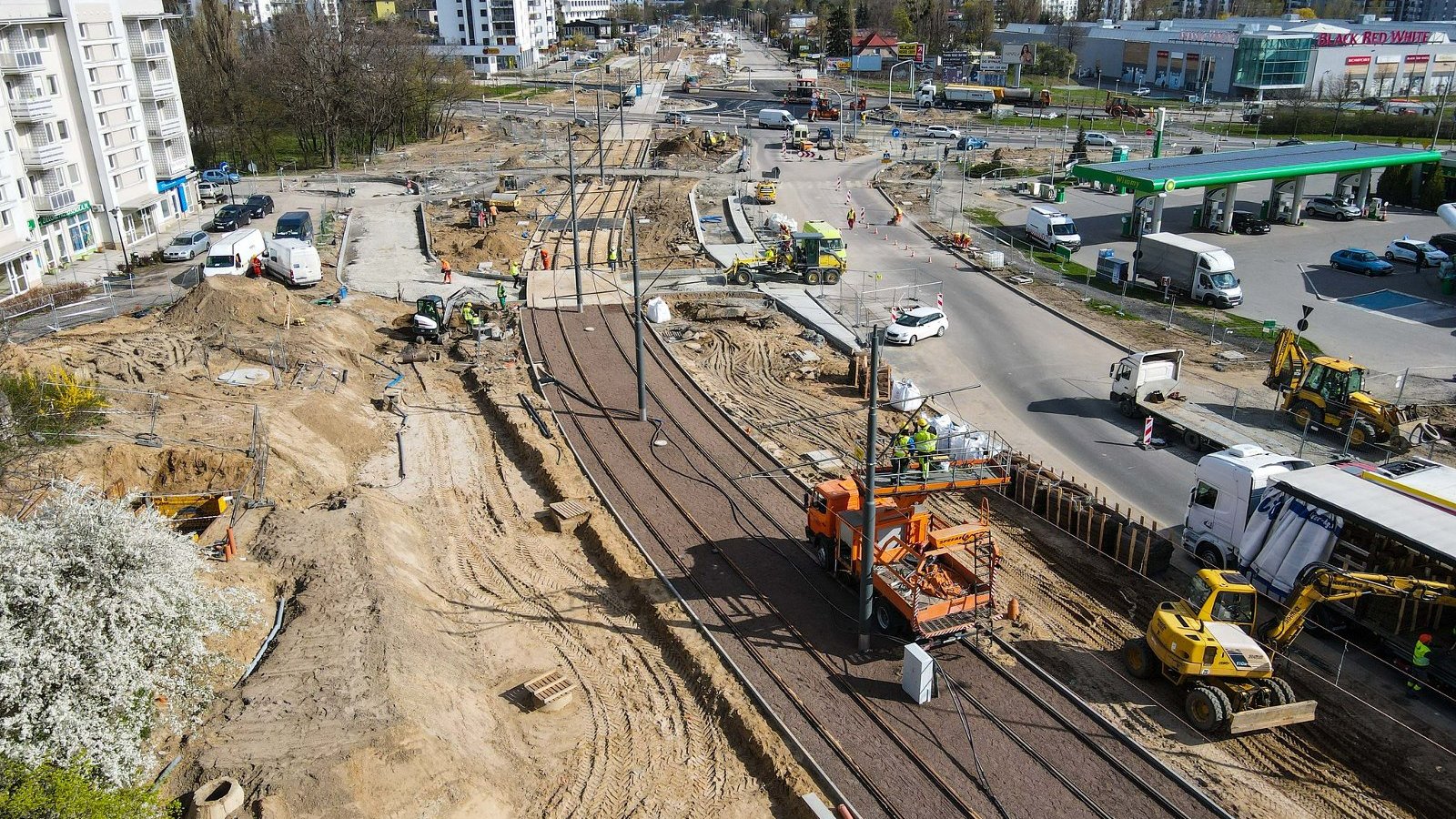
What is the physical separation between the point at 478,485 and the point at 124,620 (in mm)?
11503

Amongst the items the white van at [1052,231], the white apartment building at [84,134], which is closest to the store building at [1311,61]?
the white van at [1052,231]

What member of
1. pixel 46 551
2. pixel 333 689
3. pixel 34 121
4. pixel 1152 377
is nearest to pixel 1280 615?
pixel 1152 377

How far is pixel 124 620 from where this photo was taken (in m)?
13.8

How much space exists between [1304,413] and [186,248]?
4505 cm

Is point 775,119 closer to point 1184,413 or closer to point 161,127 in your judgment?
point 161,127

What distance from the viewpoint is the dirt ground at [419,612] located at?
1416 cm

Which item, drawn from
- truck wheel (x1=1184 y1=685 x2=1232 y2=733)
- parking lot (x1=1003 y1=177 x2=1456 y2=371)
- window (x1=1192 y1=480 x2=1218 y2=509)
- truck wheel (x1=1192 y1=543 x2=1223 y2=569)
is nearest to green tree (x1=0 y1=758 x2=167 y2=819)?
truck wheel (x1=1184 y1=685 x2=1232 y2=733)

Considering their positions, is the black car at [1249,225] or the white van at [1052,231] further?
the black car at [1249,225]

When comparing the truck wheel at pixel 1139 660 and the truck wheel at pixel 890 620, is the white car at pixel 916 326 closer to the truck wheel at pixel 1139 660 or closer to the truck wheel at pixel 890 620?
the truck wheel at pixel 890 620

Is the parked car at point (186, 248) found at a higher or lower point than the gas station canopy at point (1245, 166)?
lower

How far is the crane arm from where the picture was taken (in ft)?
51.4

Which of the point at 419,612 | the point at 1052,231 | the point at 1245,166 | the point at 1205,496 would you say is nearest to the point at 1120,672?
the point at 1205,496

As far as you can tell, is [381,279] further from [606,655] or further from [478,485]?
[606,655]

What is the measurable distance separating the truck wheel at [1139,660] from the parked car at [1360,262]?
33461 millimetres
